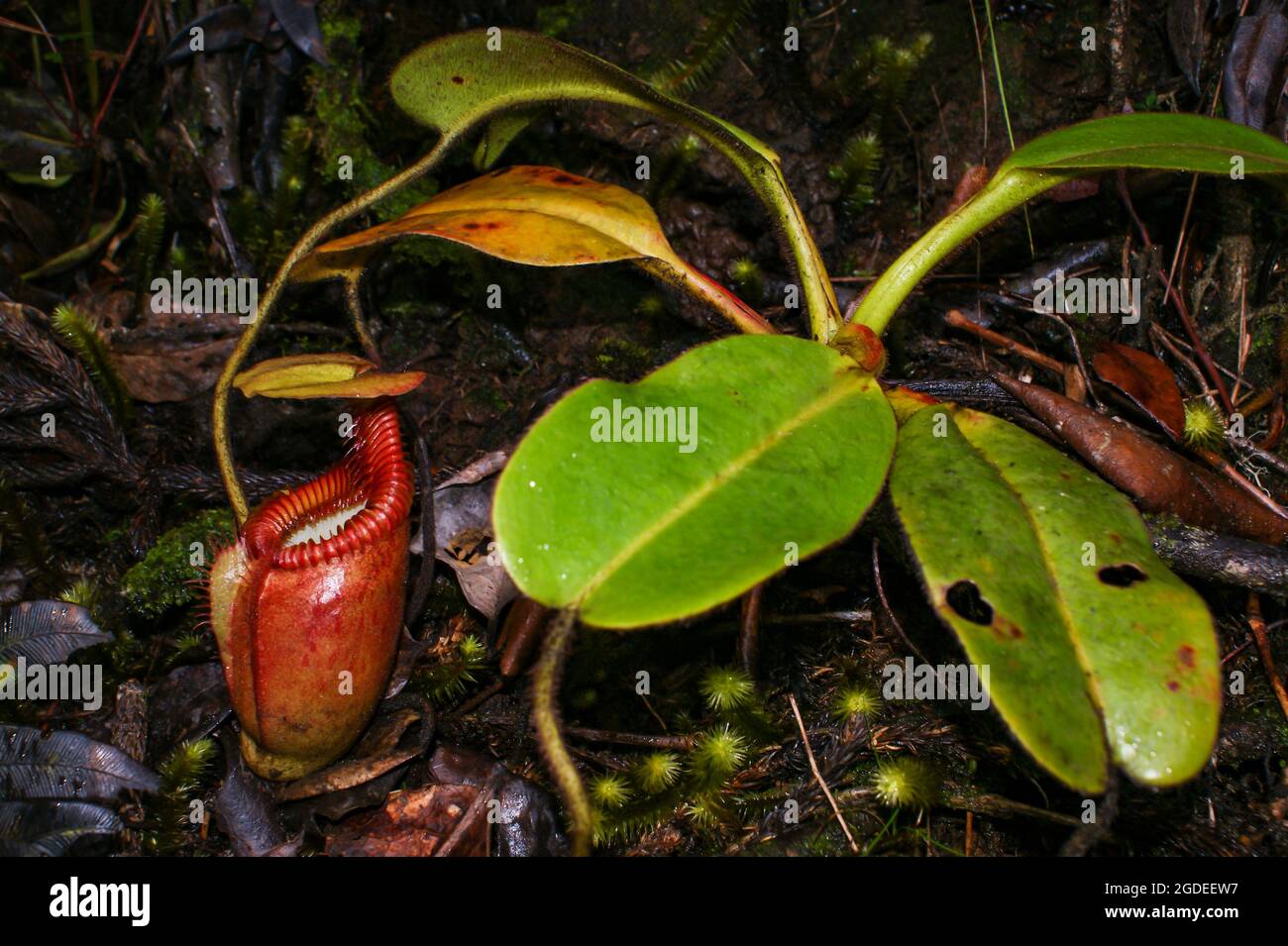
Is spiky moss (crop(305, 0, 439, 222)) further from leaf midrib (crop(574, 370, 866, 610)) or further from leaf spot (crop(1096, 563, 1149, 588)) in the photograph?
leaf spot (crop(1096, 563, 1149, 588))

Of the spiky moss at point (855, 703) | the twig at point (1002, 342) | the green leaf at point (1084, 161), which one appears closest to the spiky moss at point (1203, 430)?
the twig at point (1002, 342)

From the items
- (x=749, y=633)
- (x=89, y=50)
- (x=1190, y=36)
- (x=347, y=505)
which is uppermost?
(x=1190, y=36)

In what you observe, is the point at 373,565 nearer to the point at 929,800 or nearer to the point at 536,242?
the point at 536,242

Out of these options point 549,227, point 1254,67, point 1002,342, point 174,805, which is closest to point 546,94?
point 549,227

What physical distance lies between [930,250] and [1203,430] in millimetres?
790

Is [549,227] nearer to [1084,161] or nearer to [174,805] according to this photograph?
[1084,161]

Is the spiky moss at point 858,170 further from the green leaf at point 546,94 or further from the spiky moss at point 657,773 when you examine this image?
the spiky moss at point 657,773

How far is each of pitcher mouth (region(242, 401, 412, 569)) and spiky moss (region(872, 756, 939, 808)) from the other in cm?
115

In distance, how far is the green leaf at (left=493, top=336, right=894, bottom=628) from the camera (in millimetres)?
1285

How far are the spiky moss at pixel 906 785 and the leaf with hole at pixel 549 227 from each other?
103 centimetres

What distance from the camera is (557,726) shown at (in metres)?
1.29

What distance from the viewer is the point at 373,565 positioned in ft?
5.85
